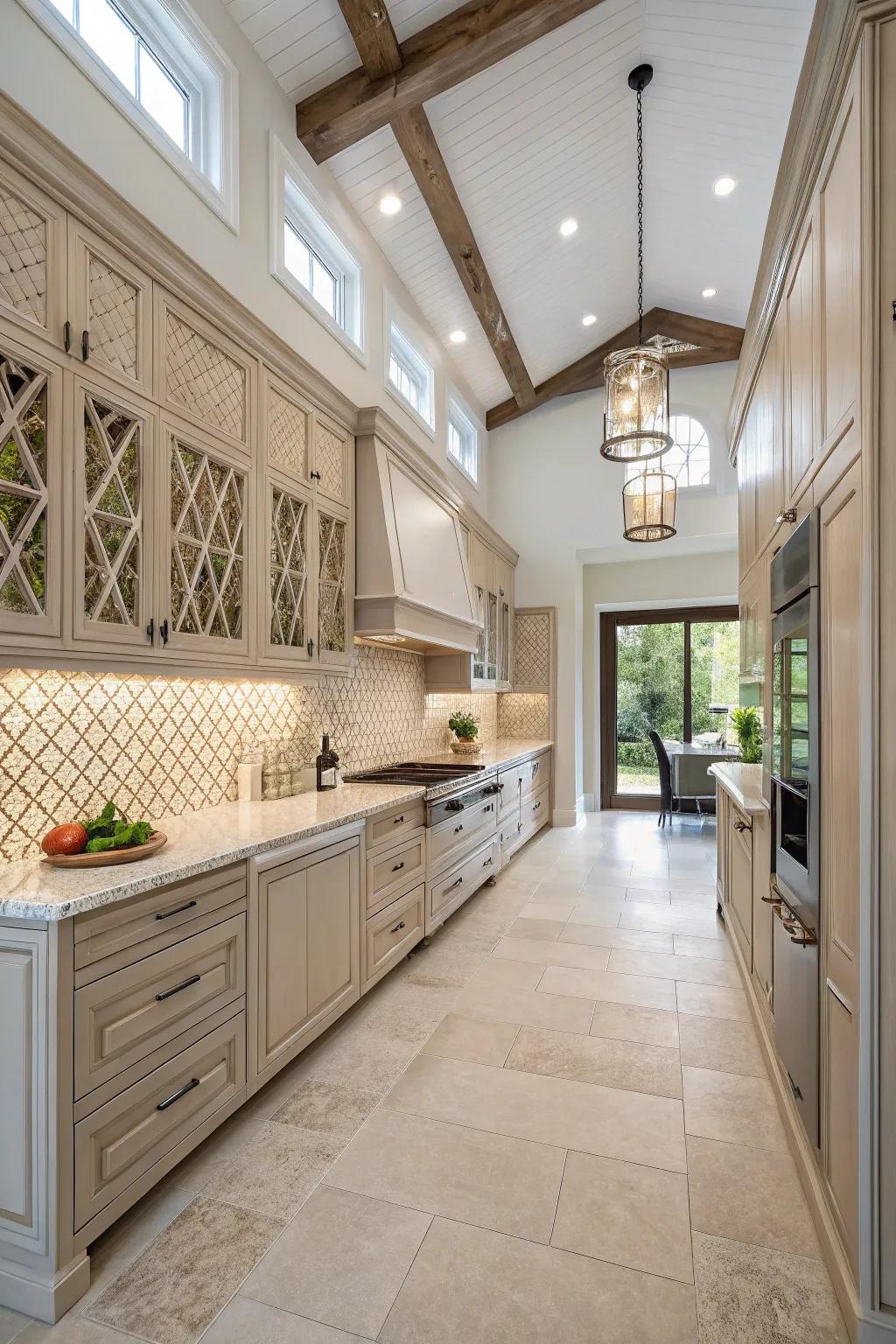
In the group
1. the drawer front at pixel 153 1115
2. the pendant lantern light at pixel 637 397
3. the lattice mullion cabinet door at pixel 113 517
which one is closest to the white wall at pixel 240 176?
the lattice mullion cabinet door at pixel 113 517

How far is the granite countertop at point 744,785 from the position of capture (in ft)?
9.29

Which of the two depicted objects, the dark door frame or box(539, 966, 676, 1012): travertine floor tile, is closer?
box(539, 966, 676, 1012): travertine floor tile

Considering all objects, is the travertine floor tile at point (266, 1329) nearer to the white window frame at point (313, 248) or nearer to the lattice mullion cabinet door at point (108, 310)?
the lattice mullion cabinet door at point (108, 310)

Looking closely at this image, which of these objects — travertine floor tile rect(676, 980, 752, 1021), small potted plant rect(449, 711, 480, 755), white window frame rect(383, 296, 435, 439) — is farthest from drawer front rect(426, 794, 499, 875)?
white window frame rect(383, 296, 435, 439)

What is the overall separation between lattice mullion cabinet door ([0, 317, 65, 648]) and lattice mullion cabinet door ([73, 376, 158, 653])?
7 centimetres

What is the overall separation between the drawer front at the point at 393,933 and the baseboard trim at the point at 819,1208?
1.61m

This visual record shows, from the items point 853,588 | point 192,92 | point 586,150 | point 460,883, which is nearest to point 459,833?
point 460,883

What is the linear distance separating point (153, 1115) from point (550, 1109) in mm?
1285

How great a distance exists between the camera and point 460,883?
4.22 metres

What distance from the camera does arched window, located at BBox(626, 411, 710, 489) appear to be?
6762mm

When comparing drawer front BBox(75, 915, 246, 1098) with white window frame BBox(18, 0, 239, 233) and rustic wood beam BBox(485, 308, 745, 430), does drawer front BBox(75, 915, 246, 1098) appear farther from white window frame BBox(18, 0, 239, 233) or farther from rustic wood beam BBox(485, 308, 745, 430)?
rustic wood beam BBox(485, 308, 745, 430)

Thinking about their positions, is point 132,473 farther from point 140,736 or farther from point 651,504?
point 651,504

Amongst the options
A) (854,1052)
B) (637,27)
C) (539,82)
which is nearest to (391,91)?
(539,82)

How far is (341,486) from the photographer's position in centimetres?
358
